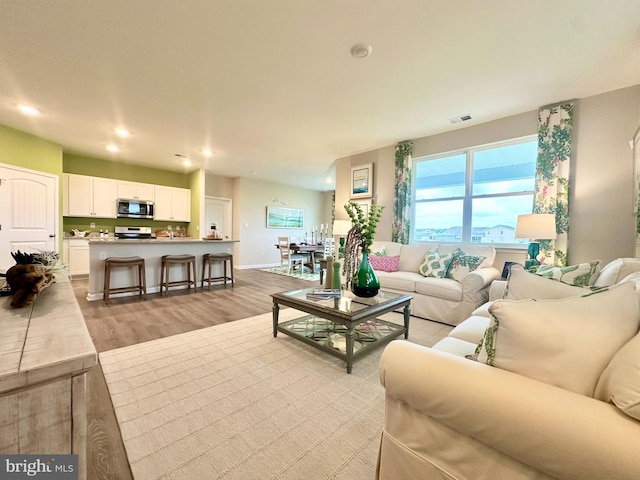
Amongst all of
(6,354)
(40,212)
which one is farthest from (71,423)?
Answer: (40,212)

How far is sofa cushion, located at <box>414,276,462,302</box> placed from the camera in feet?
10.2

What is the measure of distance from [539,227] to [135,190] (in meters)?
7.54

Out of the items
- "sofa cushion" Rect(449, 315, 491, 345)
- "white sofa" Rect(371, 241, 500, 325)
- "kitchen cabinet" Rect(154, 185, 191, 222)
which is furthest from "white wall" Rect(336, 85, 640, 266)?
"kitchen cabinet" Rect(154, 185, 191, 222)

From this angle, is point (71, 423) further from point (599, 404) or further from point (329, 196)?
point (329, 196)

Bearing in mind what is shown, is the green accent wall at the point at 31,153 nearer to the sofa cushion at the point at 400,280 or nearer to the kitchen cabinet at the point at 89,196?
the kitchen cabinet at the point at 89,196

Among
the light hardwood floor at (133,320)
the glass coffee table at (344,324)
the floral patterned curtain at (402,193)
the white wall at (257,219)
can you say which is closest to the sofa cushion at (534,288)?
the glass coffee table at (344,324)

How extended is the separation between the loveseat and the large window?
3.24 metres

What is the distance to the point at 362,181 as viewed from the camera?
16.9 ft

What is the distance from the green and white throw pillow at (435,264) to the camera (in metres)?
3.53

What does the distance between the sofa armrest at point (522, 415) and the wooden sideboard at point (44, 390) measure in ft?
3.20

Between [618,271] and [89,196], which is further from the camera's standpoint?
[89,196]

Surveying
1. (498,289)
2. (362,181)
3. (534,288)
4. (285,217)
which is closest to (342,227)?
(362,181)

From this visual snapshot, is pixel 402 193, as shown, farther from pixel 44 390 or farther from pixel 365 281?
pixel 44 390

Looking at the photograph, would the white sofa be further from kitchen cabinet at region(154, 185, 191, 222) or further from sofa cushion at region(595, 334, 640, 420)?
kitchen cabinet at region(154, 185, 191, 222)
